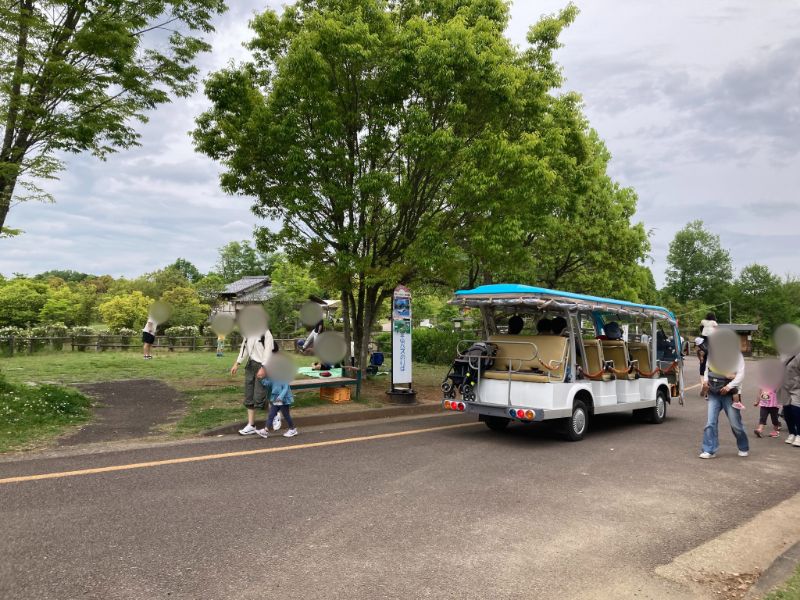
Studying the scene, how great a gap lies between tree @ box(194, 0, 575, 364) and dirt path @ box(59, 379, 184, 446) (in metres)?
4.58

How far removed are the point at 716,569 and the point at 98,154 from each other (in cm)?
1125

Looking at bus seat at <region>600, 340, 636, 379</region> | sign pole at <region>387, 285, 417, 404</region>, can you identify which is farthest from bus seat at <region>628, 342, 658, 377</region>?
sign pole at <region>387, 285, 417, 404</region>

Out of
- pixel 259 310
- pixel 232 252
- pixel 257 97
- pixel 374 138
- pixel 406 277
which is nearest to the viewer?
pixel 259 310

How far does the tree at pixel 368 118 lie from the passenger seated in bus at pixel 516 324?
275 centimetres

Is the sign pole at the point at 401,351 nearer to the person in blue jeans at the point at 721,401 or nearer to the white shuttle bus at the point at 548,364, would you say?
the white shuttle bus at the point at 548,364

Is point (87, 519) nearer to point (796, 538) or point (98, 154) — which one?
point (796, 538)

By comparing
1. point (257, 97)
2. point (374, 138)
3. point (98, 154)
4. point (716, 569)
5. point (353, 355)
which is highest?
point (257, 97)

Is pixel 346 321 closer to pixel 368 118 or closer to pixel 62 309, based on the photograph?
pixel 368 118

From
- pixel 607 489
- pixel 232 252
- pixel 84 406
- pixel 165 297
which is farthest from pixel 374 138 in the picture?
pixel 232 252

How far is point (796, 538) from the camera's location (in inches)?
180

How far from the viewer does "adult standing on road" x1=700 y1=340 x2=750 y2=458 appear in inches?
285

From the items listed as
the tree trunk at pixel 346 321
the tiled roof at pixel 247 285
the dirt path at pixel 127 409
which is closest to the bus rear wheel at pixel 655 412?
the tree trunk at pixel 346 321

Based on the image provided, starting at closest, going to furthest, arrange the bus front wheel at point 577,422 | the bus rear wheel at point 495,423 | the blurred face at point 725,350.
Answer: the blurred face at point 725,350 < the bus front wheel at point 577,422 < the bus rear wheel at point 495,423

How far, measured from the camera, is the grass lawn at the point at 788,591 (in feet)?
11.1
